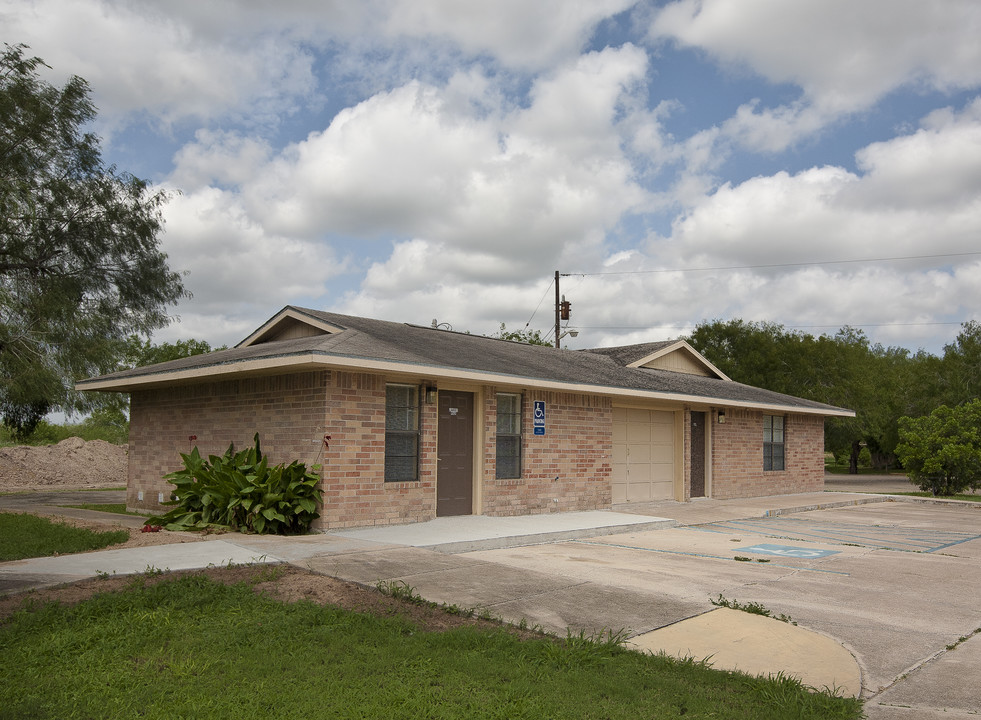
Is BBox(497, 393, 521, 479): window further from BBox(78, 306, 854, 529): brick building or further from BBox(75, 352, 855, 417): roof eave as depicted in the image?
BBox(75, 352, 855, 417): roof eave

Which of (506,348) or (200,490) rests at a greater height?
(506,348)

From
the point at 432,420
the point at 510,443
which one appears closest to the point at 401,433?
the point at 432,420

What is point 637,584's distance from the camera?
8.30 metres

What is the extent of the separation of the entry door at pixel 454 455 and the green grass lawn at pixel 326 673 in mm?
6985

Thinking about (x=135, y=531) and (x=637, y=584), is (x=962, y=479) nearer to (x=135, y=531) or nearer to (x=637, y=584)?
(x=637, y=584)

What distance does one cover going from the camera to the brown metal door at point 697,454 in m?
19.4

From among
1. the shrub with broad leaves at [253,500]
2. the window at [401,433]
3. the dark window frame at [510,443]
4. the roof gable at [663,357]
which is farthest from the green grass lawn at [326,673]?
the roof gable at [663,357]

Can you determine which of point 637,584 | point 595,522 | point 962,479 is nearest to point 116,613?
point 637,584

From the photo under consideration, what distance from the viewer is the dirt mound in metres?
29.7

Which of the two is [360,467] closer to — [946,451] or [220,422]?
[220,422]

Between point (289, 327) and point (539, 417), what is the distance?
550 cm

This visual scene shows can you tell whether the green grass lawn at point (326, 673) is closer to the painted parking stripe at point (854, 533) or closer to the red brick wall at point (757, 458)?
the painted parking stripe at point (854, 533)

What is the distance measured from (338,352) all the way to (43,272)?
17.8 m

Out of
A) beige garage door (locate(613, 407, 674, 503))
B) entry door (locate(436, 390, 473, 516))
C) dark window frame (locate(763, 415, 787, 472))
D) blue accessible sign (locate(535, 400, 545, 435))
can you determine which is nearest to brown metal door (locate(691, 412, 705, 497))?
beige garage door (locate(613, 407, 674, 503))
